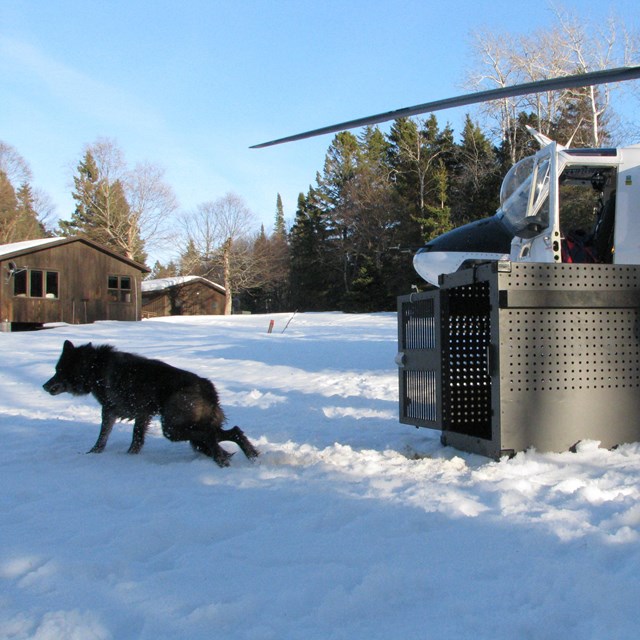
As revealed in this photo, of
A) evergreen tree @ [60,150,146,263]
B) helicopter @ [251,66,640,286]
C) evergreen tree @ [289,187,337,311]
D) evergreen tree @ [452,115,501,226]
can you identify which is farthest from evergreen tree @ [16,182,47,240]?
helicopter @ [251,66,640,286]

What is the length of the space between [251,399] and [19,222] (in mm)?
58924

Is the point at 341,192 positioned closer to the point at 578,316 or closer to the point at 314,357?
the point at 314,357

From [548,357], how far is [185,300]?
51705 mm

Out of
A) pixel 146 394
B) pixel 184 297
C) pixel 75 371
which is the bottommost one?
pixel 146 394

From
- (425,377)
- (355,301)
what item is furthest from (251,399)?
(355,301)

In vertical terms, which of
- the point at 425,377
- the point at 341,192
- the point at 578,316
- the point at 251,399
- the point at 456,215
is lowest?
the point at 251,399

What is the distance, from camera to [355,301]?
159ft

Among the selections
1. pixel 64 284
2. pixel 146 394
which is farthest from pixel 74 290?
pixel 146 394

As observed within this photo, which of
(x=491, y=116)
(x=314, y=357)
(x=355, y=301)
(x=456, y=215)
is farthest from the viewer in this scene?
(x=355, y=301)

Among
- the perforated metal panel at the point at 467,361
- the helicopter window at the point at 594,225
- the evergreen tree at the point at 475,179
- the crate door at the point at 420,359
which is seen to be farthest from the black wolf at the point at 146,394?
the evergreen tree at the point at 475,179

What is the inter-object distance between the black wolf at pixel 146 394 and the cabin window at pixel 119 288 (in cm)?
3032

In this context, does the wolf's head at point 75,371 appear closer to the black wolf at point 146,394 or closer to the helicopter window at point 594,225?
the black wolf at point 146,394

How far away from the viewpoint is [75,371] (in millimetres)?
5617

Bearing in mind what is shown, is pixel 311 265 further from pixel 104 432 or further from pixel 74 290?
pixel 104 432
